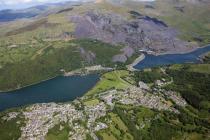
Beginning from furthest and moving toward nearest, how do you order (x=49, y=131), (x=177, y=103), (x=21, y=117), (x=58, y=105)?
(x=177, y=103)
(x=58, y=105)
(x=21, y=117)
(x=49, y=131)

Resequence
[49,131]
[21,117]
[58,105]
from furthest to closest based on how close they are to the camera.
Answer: [58,105] < [21,117] < [49,131]

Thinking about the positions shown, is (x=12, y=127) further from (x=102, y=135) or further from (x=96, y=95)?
(x=96, y=95)

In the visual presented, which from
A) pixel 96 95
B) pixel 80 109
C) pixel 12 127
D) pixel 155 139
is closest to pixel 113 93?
pixel 96 95

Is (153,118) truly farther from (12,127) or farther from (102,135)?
(12,127)

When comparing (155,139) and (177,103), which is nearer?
(155,139)

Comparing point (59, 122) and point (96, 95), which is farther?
point (96, 95)

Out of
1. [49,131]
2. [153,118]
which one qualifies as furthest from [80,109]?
[153,118]

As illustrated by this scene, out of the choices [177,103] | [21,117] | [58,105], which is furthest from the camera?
[177,103]

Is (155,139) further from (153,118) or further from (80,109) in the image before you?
(80,109)

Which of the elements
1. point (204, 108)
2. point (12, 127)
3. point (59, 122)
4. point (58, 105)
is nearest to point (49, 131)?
point (59, 122)
